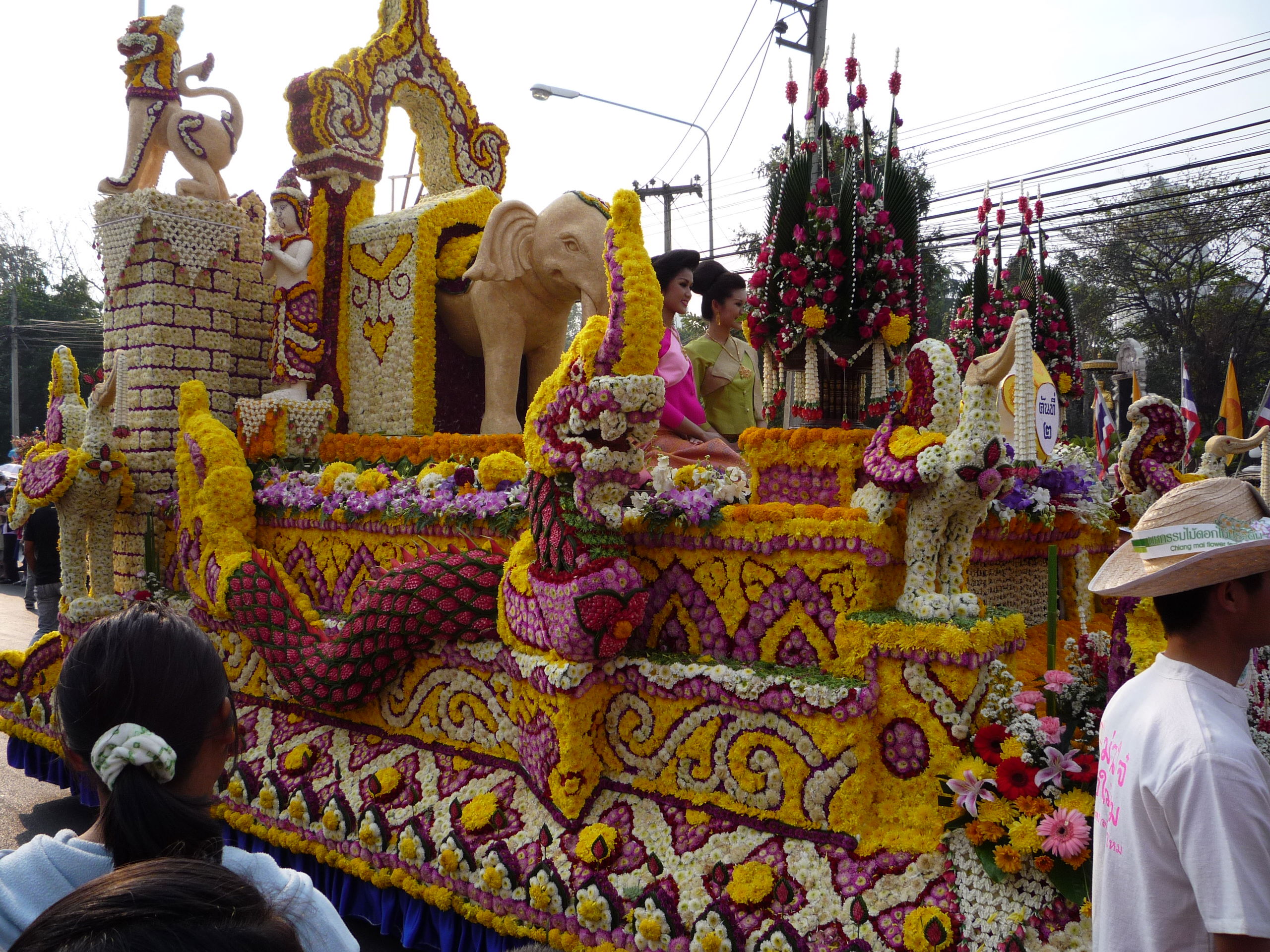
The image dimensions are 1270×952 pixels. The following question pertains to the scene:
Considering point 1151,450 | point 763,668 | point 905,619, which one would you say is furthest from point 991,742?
point 1151,450

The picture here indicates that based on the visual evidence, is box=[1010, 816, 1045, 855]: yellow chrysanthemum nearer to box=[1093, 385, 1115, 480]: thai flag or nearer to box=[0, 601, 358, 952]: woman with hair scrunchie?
box=[0, 601, 358, 952]: woman with hair scrunchie

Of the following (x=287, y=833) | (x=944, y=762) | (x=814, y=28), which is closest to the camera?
(x=944, y=762)

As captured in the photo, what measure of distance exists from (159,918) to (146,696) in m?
0.80

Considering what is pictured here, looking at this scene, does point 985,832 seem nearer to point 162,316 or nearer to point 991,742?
point 991,742

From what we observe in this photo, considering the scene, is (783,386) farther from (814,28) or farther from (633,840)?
(814,28)

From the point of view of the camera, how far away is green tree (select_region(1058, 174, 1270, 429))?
59.4 feet

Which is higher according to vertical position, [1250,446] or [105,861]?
[1250,446]

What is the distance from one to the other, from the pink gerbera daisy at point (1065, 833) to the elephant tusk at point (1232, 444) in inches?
135

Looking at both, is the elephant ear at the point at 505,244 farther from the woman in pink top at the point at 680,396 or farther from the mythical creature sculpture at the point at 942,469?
the mythical creature sculpture at the point at 942,469

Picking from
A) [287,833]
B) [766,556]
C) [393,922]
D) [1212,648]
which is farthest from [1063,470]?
→ [287,833]

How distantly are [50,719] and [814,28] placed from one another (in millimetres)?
9311

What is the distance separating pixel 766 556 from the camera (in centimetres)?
364

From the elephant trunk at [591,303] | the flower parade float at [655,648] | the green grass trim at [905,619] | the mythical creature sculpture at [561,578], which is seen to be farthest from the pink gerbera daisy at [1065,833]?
the elephant trunk at [591,303]

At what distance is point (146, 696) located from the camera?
1568 mm
